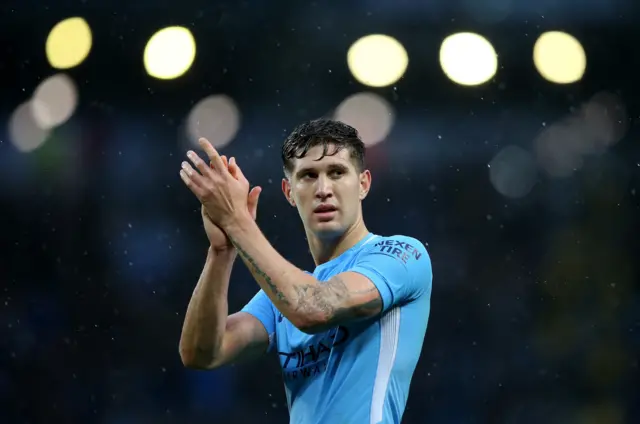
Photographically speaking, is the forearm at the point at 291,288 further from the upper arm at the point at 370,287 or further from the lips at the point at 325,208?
the lips at the point at 325,208

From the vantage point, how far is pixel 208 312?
2111mm

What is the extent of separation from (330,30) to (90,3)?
140cm

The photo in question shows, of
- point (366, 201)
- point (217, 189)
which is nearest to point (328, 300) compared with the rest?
point (217, 189)

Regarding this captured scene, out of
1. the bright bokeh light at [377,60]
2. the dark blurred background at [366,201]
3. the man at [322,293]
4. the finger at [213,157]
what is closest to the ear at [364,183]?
the man at [322,293]

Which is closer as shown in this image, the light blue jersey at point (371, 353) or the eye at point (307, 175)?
the light blue jersey at point (371, 353)

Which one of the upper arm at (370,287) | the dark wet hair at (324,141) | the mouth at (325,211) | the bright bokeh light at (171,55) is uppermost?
the bright bokeh light at (171,55)

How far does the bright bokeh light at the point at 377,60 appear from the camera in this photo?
492 centimetres

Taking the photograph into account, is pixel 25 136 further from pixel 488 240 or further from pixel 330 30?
pixel 488 240

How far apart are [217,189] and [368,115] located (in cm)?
300

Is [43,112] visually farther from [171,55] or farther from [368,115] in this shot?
[368,115]

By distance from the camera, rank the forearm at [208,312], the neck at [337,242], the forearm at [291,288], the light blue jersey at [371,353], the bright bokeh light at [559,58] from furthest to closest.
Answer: the bright bokeh light at [559,58] → the neck at [337,242] → the forearm at [208,312] → the light blue jersey at [371,353] → the forearm at [291,288]

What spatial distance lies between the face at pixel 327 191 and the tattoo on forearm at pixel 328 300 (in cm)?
29

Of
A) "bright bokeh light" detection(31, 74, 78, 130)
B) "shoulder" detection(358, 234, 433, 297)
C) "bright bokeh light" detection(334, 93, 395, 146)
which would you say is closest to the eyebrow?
"shoulder" detection(358, 234, 433, 297)

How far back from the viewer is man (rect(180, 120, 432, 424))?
6.17ft
